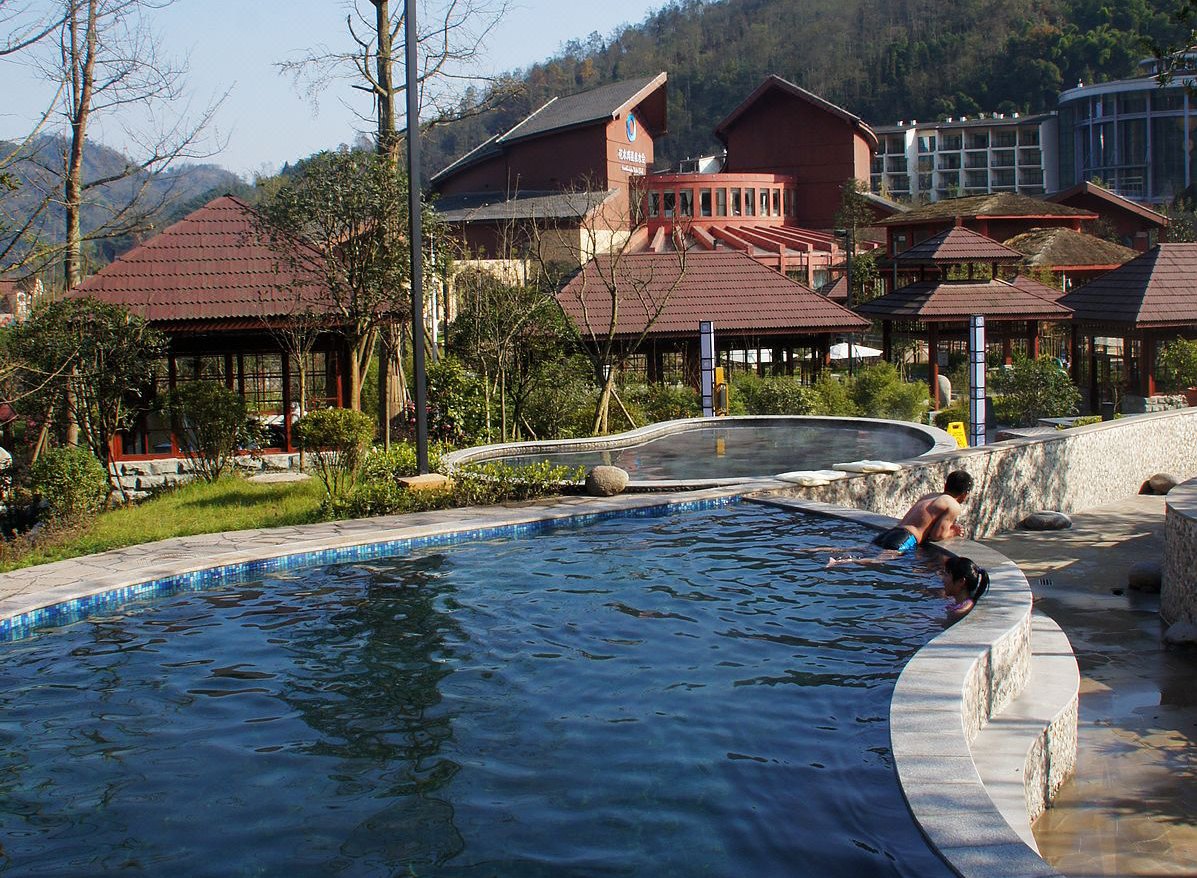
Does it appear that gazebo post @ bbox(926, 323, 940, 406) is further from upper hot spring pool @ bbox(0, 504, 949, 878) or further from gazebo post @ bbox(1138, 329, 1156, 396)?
upper hot spring pool @ bbox(0, 504, 949, 878)

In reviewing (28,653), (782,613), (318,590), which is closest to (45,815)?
(28,653)

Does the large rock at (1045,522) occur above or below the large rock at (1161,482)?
below

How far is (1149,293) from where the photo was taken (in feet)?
84.4

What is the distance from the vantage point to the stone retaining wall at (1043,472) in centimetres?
1410

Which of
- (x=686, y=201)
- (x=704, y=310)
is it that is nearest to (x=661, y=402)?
(x=704, y=310)

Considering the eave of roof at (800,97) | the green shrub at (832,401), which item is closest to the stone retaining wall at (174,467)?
the green shrub at (832,401)

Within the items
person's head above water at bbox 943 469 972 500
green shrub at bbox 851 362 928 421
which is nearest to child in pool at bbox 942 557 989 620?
person's head above water at bbox 943 469 972 500

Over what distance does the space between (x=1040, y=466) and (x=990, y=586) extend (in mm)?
9183

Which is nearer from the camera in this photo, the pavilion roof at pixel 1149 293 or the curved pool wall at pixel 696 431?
the curved pool wall at pixel 696 431

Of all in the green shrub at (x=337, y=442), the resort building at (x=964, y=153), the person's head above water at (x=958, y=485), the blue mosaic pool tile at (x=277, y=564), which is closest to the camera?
the blue mosaic pool tile at (x=277, y=564)

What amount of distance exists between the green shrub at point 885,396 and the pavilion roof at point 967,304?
4.58 meters

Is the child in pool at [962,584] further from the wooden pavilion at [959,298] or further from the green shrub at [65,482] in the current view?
the wooden pavilion at [959,298]

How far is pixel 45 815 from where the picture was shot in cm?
633

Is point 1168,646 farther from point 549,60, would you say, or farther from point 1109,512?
point 549,60
